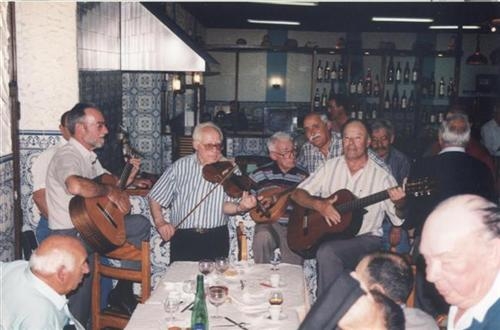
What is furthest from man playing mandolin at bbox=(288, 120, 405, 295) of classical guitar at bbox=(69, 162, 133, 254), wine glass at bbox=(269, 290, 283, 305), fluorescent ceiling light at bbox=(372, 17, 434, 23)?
fluorescent ceiling light at bbox=(372, 17, 434, 23)

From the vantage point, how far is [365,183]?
4.64 metres

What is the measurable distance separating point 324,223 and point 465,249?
2942mm

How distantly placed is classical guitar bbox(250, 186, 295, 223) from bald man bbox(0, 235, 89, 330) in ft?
7.28

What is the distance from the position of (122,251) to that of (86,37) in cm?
268

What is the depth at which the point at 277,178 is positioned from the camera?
5141 millimetres

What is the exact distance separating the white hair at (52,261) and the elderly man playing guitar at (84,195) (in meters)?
1.41

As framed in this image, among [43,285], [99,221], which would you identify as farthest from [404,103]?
[43,285]

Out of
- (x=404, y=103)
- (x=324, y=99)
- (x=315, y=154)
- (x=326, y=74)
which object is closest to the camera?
(x=315, y=154)

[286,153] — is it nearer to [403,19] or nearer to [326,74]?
[403,19]

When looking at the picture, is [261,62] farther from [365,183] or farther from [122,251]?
[122,251]

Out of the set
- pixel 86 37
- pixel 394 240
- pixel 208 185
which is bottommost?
pixel 394 240

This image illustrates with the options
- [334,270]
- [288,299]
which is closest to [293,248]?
[334,270]

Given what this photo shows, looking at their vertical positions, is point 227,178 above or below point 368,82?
below

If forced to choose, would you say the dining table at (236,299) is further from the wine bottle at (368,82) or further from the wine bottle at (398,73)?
the wine bottle at (398,73)
